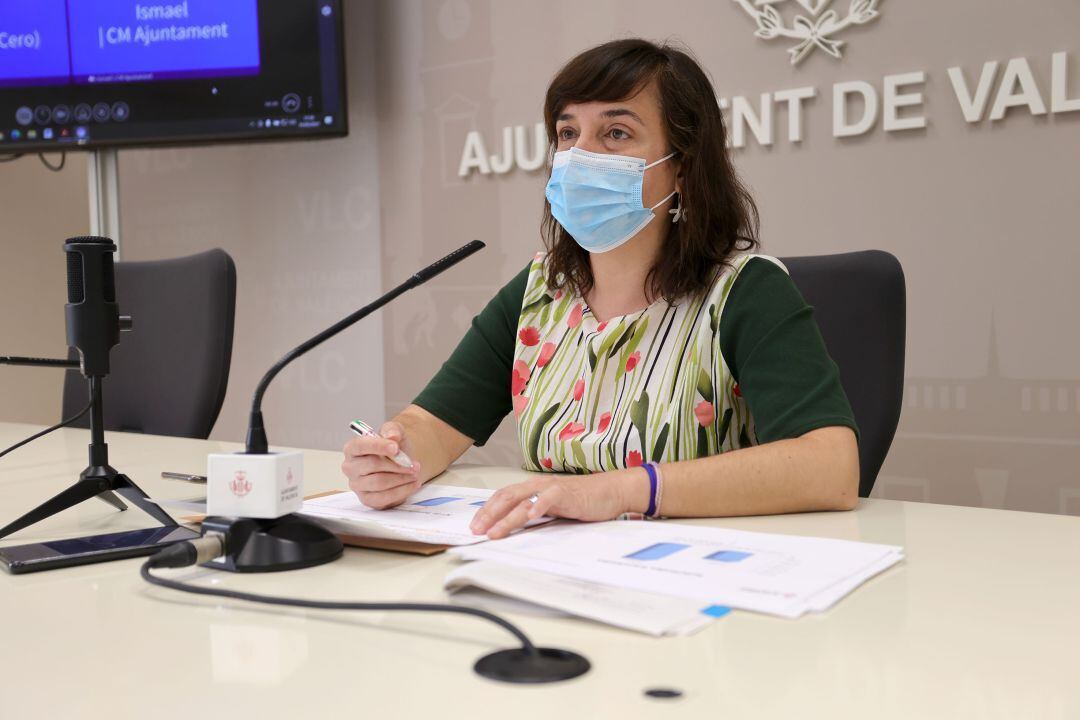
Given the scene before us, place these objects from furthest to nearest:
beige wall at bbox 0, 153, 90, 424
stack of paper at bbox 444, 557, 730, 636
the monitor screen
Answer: beige wall at bbox 0, 153, 90, 424 → the monitor screen → stack of paper at bbox 444, 557, 730, 636

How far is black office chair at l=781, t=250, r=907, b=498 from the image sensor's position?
58.2 inches

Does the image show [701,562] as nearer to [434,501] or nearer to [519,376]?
[434,501]

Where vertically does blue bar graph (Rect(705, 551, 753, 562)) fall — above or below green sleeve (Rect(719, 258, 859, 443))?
below

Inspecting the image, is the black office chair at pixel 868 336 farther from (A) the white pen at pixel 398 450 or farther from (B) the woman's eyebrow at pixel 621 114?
(A) the white pen at pixel 398 450

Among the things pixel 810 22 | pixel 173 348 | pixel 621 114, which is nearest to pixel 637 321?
pixel 621 114

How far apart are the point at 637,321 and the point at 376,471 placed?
0.51 metres

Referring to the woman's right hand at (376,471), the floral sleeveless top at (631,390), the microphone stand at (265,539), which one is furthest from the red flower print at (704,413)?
the microphone stand at (265,539)

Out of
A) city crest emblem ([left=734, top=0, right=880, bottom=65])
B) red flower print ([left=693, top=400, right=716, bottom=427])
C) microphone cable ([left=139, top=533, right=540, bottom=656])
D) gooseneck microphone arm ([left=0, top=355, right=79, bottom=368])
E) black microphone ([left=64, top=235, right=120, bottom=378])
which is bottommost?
microphone cable ([left=139, top=533, right=540, bottom=656])

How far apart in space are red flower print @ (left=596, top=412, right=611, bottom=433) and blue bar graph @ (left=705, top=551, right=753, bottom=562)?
0.55 metres

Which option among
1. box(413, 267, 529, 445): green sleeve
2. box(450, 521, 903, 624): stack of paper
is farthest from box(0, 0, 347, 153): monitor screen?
box(450, 521, 903, 624): stack of paper

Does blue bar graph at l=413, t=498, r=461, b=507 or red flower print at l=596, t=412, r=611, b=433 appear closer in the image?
blue bar graph at l=413, t=498, r=461, b=507

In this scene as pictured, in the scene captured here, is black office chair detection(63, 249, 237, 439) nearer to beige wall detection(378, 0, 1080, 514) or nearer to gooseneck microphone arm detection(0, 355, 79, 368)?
gooseneck microphone arm detection(0, 355, 79, 368)

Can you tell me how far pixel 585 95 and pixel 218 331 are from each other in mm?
1034

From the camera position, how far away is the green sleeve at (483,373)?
1.56 metres
